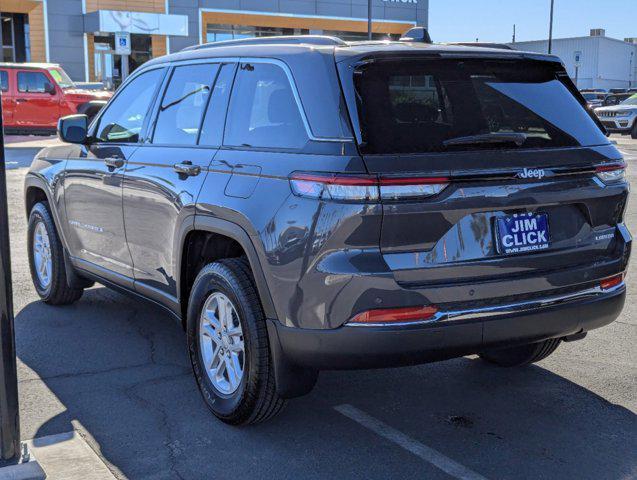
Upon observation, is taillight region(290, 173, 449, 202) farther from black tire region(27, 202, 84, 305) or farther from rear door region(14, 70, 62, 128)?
rear door region(14, 70, 62, 128)

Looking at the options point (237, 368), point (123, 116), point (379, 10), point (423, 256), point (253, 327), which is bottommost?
point (237, 368)

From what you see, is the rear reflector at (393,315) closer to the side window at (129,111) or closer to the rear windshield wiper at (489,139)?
the rear windshield wiper at (489,139)

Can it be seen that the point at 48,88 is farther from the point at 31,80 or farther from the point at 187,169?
the point at 187,169

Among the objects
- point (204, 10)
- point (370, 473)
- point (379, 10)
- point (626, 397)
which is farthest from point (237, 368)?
point (379, 10)

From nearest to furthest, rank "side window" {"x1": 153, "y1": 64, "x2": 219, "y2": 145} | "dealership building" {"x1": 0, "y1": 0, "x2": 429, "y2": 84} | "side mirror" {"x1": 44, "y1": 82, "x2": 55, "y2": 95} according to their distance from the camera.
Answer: "side window" {"x1": 153, "y1": 64, "x2": 219, "y2": 145} < "side mirror" {"x1": 44, "y1": 82, "x2": 55, "y2": 95} < "dealership building" {"x1": 0, "y1": 0, "x2": 429, "y2": 84}

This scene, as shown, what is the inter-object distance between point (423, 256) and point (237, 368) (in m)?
1.17

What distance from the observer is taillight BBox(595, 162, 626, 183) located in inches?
154

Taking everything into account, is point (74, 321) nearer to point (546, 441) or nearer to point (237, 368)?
point (237, 368)

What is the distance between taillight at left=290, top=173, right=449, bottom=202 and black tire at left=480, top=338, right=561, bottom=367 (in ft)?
5.63

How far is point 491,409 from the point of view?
4305 mm

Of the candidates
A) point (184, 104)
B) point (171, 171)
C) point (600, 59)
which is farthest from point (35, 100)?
point (600, 59)

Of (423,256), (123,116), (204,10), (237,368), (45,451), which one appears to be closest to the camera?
(423,256)

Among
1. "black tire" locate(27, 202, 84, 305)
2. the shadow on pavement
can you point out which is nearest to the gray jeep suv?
the shadow on pavement

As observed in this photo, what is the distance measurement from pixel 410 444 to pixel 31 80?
71.3ft
